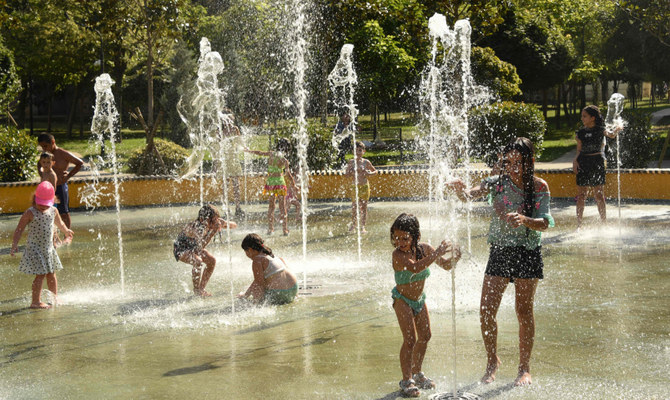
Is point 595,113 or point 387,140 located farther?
point 387,140

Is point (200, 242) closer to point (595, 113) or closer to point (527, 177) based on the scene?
point (527, 177)

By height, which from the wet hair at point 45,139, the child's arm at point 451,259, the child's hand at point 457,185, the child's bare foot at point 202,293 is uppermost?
the wet hair at point 45,139

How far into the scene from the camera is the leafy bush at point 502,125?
18.4 metres

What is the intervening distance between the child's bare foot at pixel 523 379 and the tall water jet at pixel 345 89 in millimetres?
4815

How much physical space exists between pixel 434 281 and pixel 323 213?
6.47m

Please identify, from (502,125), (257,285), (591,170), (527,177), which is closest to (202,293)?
(257,285)

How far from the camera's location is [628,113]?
1703 cm

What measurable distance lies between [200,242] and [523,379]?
385 cm

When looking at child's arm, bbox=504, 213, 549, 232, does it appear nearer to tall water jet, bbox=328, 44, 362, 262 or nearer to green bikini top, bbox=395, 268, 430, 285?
green bikini top, bbox=395, 268, 430, 285

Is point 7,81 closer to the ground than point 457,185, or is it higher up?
higher up

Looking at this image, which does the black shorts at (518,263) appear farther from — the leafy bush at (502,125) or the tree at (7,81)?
the tree at (7,81)

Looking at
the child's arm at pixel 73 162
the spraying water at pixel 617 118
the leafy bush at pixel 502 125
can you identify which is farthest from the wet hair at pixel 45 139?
the leafy bush at pixel 502 125

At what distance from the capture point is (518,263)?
16.7 feet

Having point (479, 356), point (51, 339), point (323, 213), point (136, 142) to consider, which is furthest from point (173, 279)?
point (136, 142)
